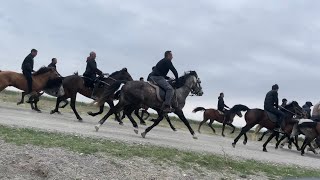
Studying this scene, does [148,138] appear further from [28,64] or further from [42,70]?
[42,70]

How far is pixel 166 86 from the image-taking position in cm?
1689

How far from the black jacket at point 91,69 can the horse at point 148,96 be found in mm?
3779

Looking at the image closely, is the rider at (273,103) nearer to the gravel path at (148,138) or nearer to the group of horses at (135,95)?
the group of horses at (135,95)

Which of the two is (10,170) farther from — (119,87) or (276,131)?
(276,131)

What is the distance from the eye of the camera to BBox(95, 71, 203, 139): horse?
16.6 metres

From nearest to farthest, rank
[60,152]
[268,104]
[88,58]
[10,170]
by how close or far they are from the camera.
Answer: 1. [10,170]
2. [60,152]
3. [268,104]
4. [88,58]

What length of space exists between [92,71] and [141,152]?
10703 millimetres

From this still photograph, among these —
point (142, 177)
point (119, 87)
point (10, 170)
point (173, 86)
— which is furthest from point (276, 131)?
point (10, 170)

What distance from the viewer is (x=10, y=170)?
9062 mm

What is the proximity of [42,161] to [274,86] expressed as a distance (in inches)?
502

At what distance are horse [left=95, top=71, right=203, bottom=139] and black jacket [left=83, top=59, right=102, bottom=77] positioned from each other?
378 centimetres

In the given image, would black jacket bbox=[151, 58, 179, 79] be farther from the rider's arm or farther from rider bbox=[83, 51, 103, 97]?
rider bbox=[83, 51, 103, 97]

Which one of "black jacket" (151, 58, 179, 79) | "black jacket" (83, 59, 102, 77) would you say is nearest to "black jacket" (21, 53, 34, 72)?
"black jacket" (83, 59, 102, 77)

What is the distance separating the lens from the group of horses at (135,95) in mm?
16734
